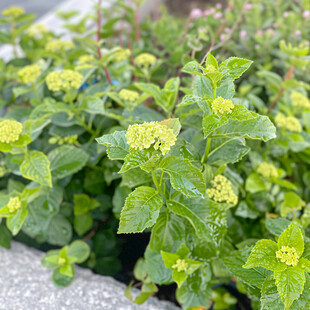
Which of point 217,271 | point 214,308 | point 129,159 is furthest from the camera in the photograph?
point 214,308

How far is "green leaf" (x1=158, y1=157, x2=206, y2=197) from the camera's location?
717mm

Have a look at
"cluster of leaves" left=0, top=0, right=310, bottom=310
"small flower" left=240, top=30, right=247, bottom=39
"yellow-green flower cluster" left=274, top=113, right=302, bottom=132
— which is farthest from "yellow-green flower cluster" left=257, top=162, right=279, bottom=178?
"small flower" left=240, top=30, right=247, bottom=39

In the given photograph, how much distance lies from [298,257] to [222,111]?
1.08ft

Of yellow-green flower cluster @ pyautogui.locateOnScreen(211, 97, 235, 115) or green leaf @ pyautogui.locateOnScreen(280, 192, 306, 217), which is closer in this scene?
yellow-green flower cluster @ pyautogui.locateOnScreen(211, 97, 235, 115)

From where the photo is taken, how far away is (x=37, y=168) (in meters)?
0.92

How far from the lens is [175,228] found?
2.99ft

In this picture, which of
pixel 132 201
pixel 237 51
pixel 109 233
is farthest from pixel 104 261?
pixel 237 51

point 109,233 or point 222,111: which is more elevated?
point 222,111

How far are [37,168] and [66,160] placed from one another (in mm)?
134

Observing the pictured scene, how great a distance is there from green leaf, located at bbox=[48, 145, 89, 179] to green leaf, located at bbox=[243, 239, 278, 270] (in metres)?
0.53

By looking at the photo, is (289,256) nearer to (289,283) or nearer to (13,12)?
(289,283)

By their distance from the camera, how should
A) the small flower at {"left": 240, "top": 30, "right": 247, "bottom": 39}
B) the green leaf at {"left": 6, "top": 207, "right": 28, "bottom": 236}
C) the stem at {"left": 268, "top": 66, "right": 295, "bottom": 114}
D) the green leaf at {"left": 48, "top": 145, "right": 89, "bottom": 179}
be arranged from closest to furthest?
1. the green leaf at {"left": 6, "top": 207, "right": 28, "bottom": 236}
2. the green leaf at {"left": 48, "top": 145, "right": 89, "bottom": 179}
3. the stem at {"left": 268, "top": 66, "right": 295, "bottom": 114}
4. the small flower at {"left": 240, "top": 30, "right": 247, "bottom": 39}

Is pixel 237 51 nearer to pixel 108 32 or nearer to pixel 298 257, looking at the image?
pixel 108 32

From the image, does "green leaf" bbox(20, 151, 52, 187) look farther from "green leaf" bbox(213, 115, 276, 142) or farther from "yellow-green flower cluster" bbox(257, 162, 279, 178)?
"yellow-green flower cluster" bbox(257, 162, 279, 178)
